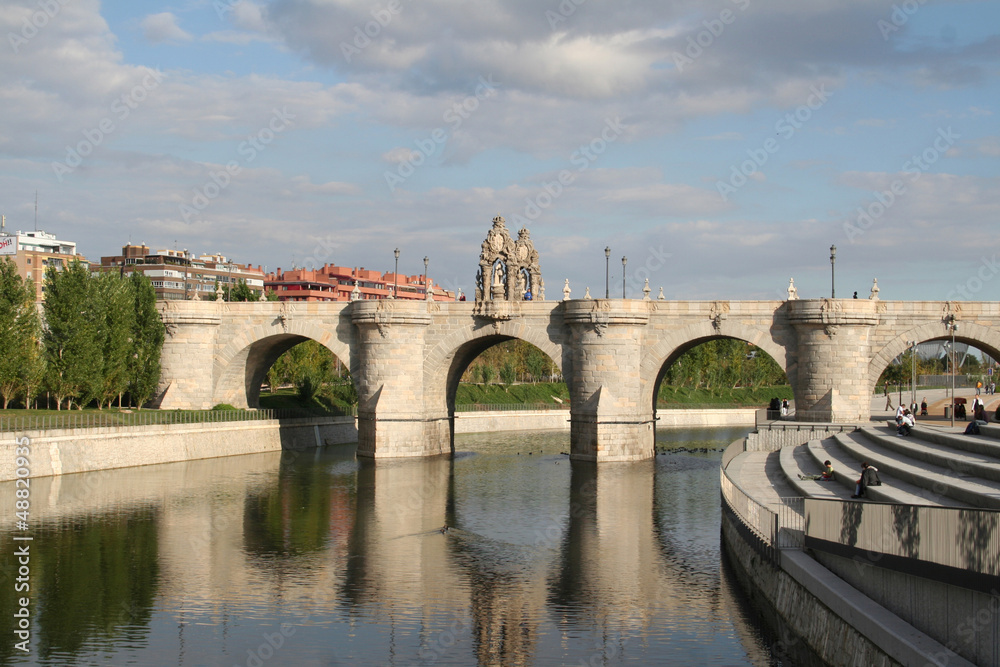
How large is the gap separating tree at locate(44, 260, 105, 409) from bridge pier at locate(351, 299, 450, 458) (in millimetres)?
13512

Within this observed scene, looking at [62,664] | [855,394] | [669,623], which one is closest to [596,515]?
[669,623]

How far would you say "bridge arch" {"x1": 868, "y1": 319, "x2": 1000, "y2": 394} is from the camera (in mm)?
48594

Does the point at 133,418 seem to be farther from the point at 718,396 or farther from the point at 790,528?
the point at 718,396

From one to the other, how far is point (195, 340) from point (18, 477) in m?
17.6

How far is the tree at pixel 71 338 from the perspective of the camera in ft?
169

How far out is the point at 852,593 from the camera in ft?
58.5

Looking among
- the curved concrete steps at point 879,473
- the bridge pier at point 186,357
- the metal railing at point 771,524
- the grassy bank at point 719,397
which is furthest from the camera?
the grassy bank at point 719,397

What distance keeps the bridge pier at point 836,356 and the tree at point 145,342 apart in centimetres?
3505

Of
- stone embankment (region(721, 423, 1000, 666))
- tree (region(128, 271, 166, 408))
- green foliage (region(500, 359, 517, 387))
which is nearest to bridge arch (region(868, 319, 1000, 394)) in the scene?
stone embankment (region(721, 423, 1000, 666))

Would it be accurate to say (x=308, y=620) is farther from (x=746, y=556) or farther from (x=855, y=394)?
(x=855, y=394)

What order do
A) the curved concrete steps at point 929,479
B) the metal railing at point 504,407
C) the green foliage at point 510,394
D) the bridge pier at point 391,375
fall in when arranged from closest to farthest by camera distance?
1. the curved concrete steps at point 929,479
2. the bridge pier at point 391,375
3. the metal railing at point 504,407
4. the green foliage at point 510,394

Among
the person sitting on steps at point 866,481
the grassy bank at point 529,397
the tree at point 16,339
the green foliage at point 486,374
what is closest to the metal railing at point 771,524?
the person sitting on steps at point 866,481

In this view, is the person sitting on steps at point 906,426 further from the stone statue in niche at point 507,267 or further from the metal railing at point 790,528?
the stone statue in niche at point 507,267

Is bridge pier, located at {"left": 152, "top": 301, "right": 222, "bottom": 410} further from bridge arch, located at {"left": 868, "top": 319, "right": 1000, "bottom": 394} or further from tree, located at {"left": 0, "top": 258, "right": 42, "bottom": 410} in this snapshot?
bridge arch, located at {"left": 868, "top": 319, "right": 1000, "bottom": 394}
